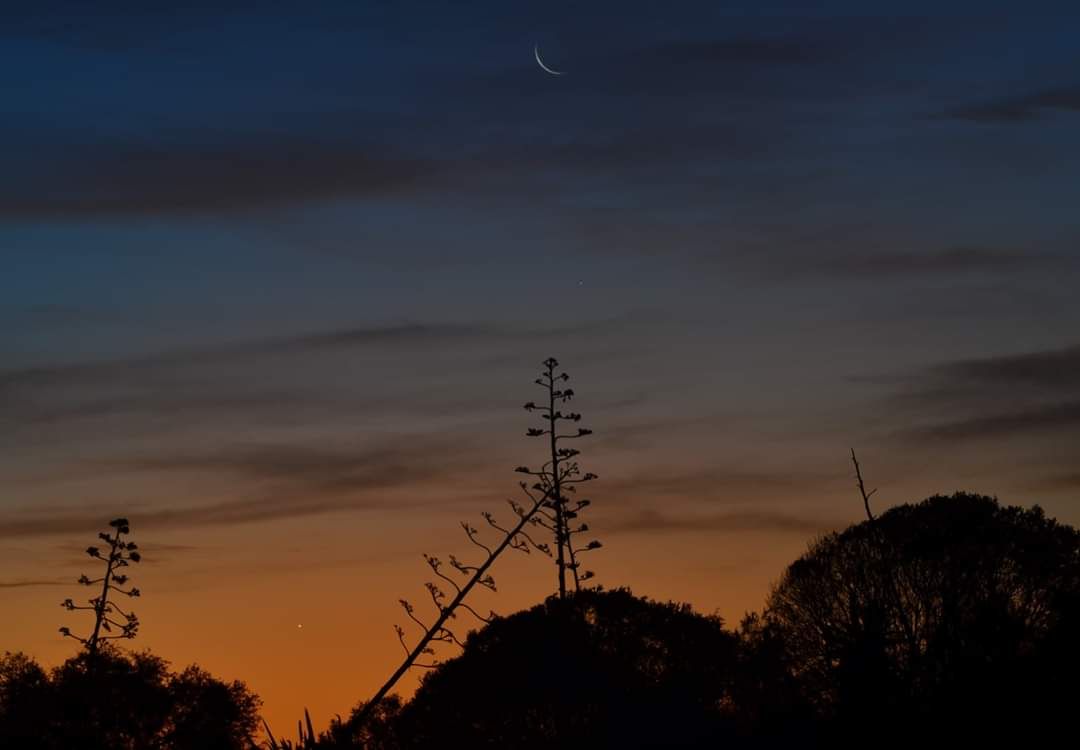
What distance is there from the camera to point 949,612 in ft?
218

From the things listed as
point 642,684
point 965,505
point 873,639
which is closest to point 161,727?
point 642,684

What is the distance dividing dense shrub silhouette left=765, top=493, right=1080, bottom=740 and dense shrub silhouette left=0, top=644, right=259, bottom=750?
35587 mm

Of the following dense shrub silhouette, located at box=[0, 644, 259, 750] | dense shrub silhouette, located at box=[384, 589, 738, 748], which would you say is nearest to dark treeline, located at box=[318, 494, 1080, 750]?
dense shrub silhouette, located at box=[384, 589, 738, 748]

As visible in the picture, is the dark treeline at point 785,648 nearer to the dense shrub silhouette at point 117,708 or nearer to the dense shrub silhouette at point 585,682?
the dense shrub silhouette at point 585,682

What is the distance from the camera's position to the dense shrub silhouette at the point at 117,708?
274 feet

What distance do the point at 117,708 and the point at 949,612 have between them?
46174 millimetres

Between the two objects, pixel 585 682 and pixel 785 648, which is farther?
pixel 785 648

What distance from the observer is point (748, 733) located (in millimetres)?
64375

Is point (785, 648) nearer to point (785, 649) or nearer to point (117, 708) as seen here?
point (785, 649)

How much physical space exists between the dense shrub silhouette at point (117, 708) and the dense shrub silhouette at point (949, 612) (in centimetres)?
3559

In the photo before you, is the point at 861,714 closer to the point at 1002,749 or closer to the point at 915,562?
the point at 1002,749

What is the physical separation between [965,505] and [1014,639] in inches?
385

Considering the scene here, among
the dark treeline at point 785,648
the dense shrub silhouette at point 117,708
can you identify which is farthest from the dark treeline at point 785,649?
the dense shrub silhouette at point 117,708

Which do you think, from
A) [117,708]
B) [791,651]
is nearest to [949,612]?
[791,651]
